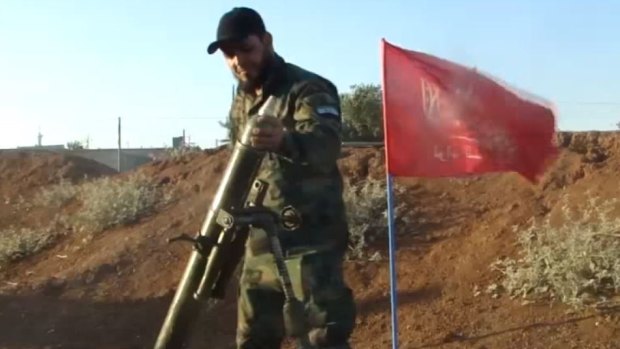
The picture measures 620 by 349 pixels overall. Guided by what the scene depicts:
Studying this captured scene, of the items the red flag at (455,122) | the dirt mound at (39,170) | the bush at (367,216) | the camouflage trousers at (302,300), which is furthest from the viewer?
the dirt mound at (39,170)

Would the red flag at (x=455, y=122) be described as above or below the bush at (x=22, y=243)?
above

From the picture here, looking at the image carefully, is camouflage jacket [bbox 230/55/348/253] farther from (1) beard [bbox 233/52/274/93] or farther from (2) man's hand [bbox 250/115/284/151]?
(2) man's hand [bbox 250/115/284/151]

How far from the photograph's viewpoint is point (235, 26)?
160 inches

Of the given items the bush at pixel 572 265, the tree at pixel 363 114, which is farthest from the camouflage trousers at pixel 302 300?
the tree at pixel 363 114

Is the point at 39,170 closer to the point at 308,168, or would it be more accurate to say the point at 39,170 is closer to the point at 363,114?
the point at 363,114

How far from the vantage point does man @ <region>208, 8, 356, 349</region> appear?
3.98m

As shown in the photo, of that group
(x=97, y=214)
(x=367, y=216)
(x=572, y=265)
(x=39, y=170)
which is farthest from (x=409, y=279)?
(x=39, y=170)

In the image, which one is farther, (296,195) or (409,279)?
(409,279)

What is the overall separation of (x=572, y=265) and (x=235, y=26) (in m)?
4.61

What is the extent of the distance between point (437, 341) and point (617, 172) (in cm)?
285

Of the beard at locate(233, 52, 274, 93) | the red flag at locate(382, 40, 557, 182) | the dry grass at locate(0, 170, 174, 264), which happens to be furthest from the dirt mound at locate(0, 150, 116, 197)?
the beard at locate(233, 52, 274, 93)

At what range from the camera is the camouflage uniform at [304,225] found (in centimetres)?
Result: 398

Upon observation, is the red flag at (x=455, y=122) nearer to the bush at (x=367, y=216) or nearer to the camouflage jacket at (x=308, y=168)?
the bush at (x=367, y=216)

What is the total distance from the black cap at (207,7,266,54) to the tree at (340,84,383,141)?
1711cm
